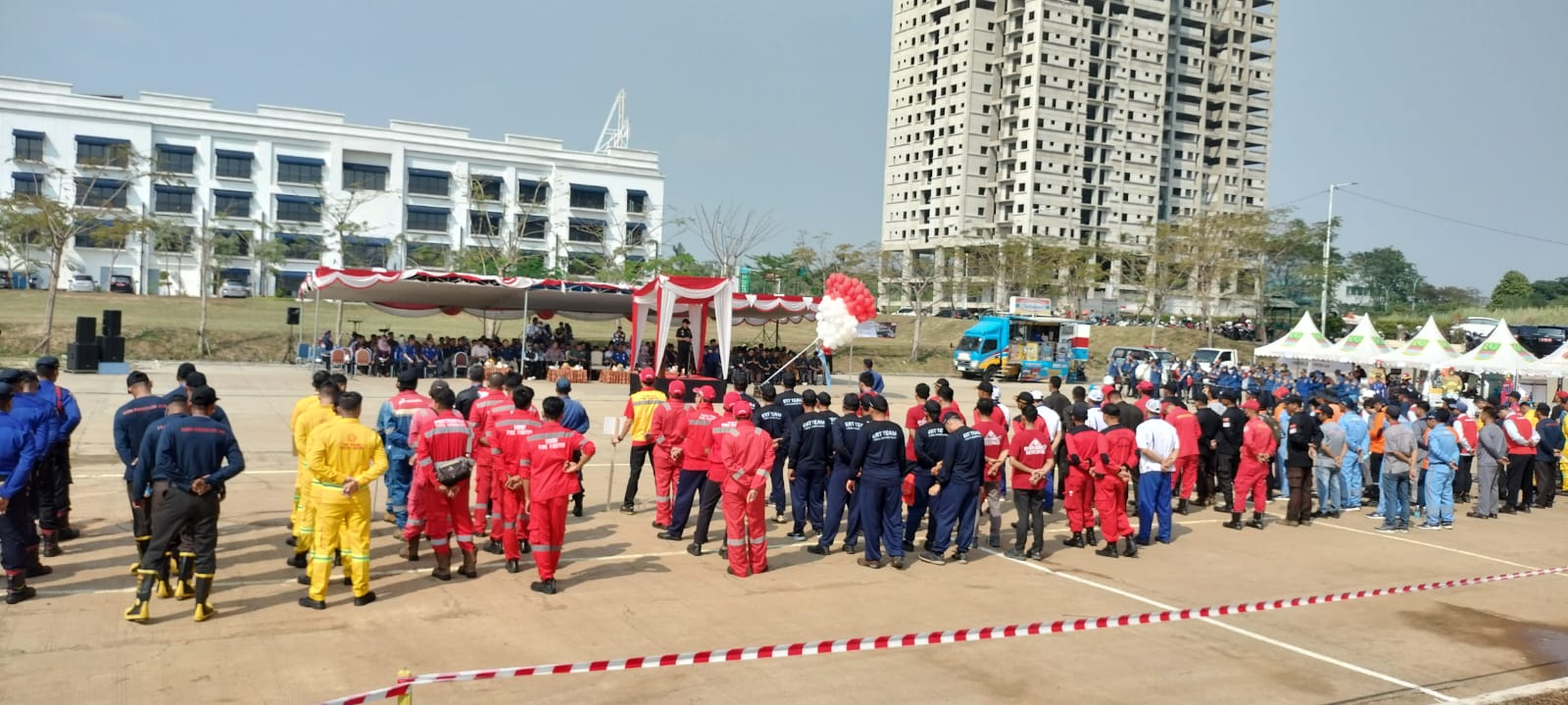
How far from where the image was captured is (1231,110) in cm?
10944

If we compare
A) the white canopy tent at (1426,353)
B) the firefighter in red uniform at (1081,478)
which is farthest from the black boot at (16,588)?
the white canopy tent at (1426,353)

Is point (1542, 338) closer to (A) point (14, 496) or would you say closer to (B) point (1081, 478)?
(B) point (1081, 478)

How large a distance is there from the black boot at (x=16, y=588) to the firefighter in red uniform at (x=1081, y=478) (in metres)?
8.97

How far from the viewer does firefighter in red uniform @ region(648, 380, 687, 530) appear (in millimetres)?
10086

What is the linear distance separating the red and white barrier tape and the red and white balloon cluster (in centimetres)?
1551

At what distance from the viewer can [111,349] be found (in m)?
25.7

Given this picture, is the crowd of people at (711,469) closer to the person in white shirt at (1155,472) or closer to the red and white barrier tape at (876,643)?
the person in white shirt at (1155,472)

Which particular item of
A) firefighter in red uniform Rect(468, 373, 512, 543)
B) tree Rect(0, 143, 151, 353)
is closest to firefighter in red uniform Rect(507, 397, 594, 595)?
firefighter in red uniform Rect(468, 373, 512, 543)

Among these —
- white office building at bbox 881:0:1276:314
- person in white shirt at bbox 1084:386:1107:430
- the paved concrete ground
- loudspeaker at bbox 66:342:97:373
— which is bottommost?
the paved concrete ground

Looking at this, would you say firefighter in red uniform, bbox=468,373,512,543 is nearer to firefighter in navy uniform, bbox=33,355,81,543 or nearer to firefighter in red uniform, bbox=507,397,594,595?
firefighter in red uniform, bbox=507,397,594,595

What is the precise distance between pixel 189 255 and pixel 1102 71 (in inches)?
3140

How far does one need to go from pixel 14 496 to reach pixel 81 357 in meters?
20.8

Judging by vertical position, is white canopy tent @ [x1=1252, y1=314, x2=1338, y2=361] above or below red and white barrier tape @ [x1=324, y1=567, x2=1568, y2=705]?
above

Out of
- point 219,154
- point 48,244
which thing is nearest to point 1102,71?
point 219,154
